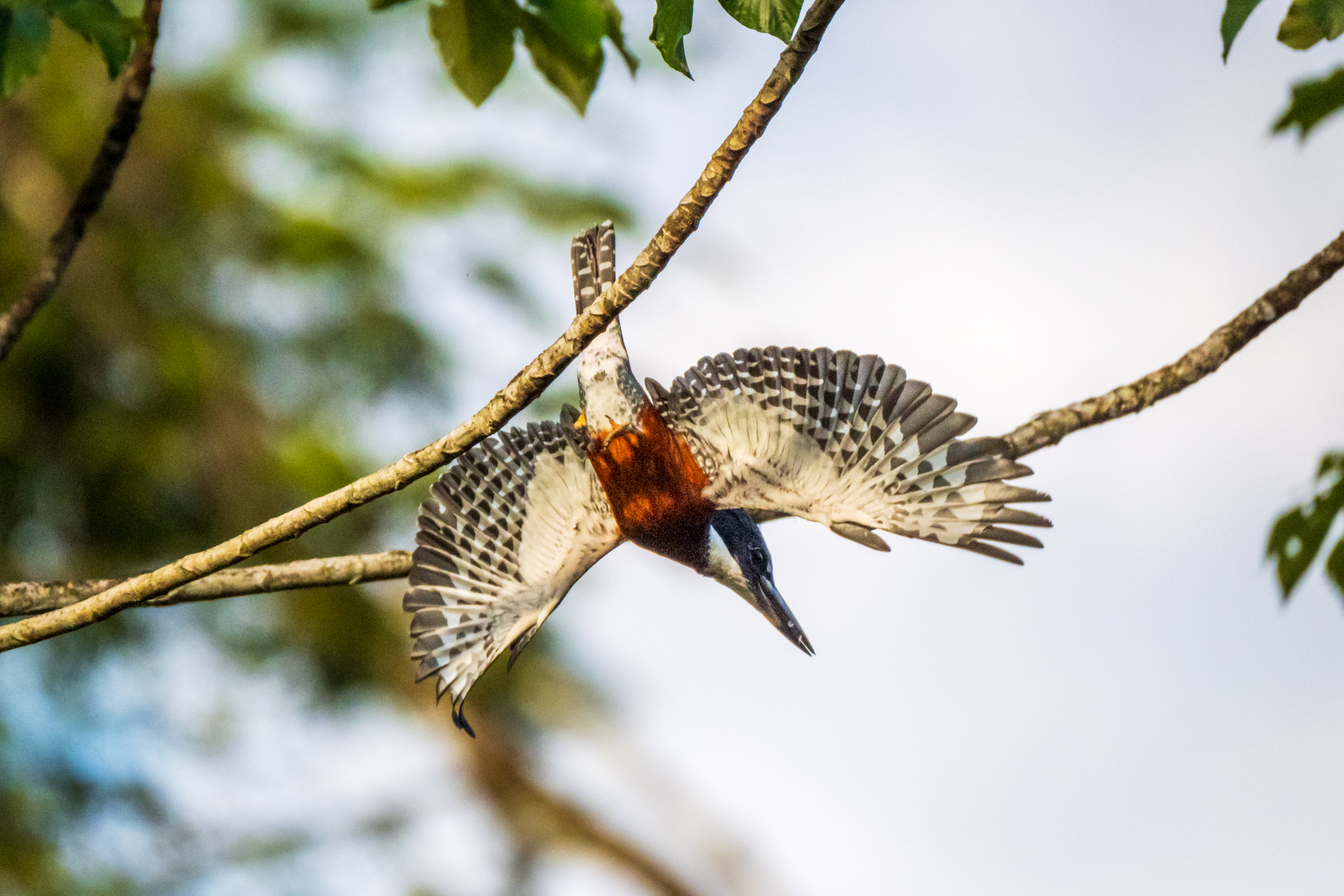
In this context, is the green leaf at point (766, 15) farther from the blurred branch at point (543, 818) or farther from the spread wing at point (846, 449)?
the blurred branch at point (543, 818)

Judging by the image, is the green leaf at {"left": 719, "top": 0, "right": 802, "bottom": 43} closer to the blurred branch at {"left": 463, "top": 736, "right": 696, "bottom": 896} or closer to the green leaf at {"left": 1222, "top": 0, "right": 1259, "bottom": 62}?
the green leaf at {"left": 1222, "top": 0, "right": 1259, "bottom": 62}

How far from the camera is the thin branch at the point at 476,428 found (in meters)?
1.97

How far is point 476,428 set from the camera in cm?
211

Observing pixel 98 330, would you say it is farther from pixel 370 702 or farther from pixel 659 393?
pixel 659 393

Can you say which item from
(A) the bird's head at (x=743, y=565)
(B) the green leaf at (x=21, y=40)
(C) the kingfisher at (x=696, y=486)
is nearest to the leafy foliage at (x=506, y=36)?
(B) the green leaf at (x=21, y=40)

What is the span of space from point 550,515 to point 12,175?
16.4ft

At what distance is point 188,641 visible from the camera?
693 centimetres

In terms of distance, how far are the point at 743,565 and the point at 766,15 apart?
1.65 m

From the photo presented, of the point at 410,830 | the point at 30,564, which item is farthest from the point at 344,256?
the point at 410,830

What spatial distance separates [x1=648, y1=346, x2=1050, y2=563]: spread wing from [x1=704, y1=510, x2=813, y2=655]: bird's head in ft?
0.57

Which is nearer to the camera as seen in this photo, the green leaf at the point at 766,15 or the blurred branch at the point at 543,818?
the green leaf at the point at 766,15

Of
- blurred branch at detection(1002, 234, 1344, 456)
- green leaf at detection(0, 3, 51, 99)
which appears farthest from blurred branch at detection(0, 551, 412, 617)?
blurred branch at detection(1002, 234, 1344, 456)

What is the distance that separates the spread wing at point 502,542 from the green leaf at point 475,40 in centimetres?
117

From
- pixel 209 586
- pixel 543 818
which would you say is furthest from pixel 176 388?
pixel 209 586
